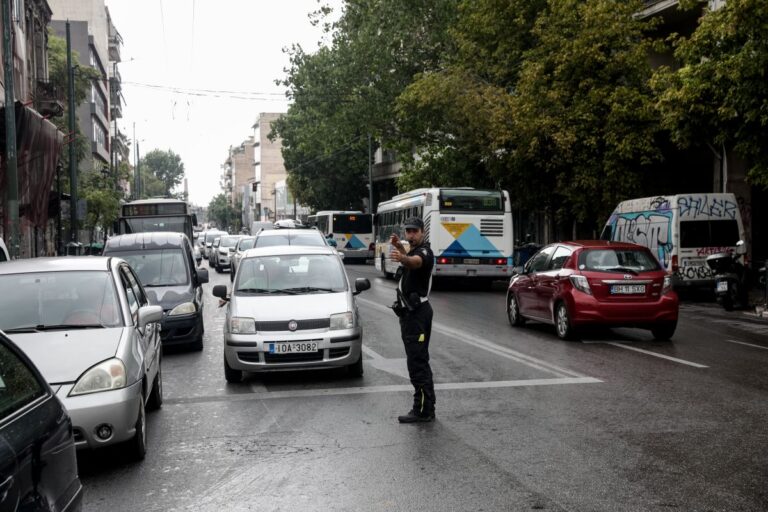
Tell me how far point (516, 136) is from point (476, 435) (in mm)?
21092

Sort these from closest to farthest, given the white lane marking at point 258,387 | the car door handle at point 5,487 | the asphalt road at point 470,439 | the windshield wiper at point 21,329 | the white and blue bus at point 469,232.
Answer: the car door handle at point 5,487
the asphalt road at point 470,439
the windshield wiper at point 21,329
the white lane marking at point 258,387
the white and blue bus at point 469,232

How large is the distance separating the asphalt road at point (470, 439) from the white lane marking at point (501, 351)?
80 mm

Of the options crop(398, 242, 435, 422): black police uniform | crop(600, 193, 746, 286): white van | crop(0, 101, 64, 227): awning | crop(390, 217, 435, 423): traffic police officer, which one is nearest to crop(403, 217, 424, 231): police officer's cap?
crop(390, 217, 435, 423): traffic police officer

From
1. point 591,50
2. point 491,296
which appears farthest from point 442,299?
point 591,50

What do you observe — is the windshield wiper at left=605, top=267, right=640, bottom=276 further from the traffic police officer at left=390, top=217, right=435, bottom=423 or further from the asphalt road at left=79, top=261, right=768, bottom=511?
the traffic police officer at left=390, top=217, right=435, bottom=423

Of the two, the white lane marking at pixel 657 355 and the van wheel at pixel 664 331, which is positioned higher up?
the van wheel at pixel 664 331

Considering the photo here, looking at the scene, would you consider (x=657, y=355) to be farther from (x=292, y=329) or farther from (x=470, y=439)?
(x=470, y=439)

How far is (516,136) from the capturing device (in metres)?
27.6

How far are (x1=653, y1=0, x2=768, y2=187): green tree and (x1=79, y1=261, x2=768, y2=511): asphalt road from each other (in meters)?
7.67

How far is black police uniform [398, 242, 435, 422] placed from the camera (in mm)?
7992

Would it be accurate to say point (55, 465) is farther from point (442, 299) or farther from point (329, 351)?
point (442, 299)

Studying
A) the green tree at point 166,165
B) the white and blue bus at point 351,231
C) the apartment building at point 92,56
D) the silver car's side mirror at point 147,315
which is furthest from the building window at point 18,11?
the green tree at point 166,165

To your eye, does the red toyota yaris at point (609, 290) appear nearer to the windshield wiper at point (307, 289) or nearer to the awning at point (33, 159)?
the windshield wiper at point (307, 289)

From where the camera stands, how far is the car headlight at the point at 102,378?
629 centimetres
